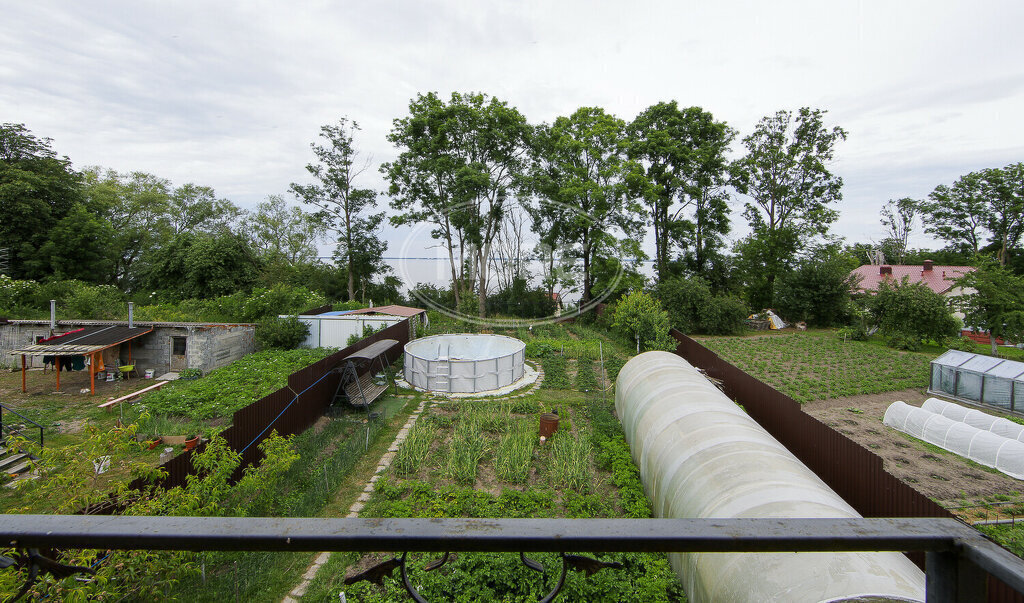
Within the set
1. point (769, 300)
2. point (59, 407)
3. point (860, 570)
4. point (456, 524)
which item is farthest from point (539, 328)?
point (456, 524)

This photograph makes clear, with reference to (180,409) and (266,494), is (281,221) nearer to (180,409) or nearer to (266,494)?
(180,409)

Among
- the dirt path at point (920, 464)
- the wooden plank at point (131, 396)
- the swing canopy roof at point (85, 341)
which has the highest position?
the swing canopy roof at point (85, 341)

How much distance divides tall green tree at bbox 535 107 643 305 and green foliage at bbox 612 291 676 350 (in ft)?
21.1

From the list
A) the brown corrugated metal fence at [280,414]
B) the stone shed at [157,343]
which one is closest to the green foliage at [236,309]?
the stone shed at [157,343]

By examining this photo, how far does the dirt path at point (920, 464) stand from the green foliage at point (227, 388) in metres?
15.8

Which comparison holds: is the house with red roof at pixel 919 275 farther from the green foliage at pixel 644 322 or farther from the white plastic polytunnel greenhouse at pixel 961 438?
the white plastic polytunnel greenhouse at pixel 961 438

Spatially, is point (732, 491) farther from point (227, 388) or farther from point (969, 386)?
point (969, 386)

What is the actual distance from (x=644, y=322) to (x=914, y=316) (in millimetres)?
14537

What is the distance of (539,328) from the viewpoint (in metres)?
25.4

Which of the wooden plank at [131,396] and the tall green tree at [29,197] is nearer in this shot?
the wooden plank at [131,396]

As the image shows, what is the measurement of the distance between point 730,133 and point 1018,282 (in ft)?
52.7

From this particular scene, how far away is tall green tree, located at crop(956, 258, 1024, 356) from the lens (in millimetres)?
19608

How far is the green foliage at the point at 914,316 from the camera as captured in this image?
71.8 ft

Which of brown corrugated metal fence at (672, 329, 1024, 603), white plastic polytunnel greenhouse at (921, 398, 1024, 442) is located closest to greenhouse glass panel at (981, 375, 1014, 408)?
white plastic polytunnel greenhouse at (921, 398, 1024, 442)
